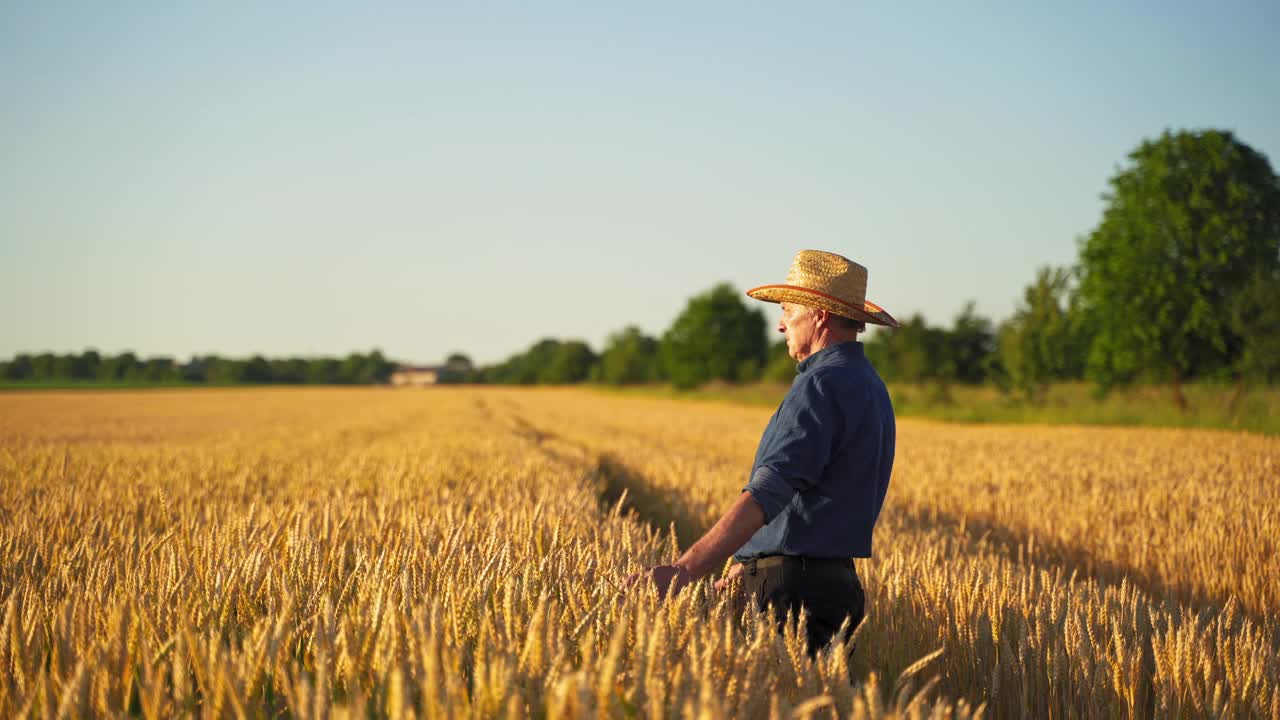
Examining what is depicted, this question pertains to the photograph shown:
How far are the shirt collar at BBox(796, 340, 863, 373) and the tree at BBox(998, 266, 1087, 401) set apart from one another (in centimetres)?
2689

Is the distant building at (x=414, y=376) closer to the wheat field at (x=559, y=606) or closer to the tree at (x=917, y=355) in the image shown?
the tree at (x=917, y=355)

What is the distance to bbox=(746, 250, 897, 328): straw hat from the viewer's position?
2.78m

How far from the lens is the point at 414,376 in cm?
14988

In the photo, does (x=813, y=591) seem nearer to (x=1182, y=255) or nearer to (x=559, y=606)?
(x=559, y=606)

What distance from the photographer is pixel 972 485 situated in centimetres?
866

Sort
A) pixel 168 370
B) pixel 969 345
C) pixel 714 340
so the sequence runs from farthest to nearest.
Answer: pixel 168 370 → pixel 714 340 → pixel 969 345

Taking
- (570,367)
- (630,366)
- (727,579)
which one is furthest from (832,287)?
(570,367)

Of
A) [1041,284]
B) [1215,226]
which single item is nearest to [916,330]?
[1041,284]

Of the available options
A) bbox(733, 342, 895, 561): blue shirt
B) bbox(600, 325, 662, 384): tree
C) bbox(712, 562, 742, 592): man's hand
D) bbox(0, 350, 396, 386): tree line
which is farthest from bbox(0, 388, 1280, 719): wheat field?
bbox(0, 350, 396, 386): tree line

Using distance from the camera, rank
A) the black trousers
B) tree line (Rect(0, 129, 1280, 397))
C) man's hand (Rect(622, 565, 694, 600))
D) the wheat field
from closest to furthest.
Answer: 1. the wheat field
2. man's hand (Rect(622, 565, 694, 600))
3. the black trousers
4. tree line (Rect(0, 129, 1280, 397))

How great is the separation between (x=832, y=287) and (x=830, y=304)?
0.07m

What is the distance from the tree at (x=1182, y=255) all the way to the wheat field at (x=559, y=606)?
56.3ft

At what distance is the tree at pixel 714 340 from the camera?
Answer: 7331 cm

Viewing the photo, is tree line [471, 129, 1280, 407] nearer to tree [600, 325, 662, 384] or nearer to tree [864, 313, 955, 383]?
tree [864, 313, 955, 383]
